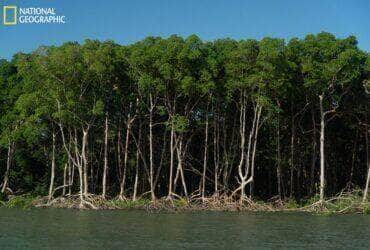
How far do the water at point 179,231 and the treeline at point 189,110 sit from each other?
588 centimetres

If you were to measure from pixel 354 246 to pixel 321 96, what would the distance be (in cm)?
1776

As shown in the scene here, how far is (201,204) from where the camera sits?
3684 centimetres

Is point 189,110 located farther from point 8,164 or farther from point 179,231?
point 179,231

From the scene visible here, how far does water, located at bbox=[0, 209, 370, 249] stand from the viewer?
19109 mm

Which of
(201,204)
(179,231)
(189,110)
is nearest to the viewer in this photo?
(179,231)

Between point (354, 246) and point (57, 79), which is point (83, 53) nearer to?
point (57, 79)

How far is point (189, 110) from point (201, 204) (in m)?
6.45

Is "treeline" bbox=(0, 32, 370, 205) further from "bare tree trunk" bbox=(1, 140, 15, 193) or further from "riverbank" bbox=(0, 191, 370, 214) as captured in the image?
"riverbank" bbox=(0, 191, 370, 214)

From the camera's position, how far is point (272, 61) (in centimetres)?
3475

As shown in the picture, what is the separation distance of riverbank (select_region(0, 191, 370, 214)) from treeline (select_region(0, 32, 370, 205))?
77cm

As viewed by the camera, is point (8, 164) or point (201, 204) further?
point (8, 164)

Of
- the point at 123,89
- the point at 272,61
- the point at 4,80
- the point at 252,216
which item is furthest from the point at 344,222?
the point at 4,80

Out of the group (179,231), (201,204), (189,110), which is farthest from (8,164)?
(179,231)

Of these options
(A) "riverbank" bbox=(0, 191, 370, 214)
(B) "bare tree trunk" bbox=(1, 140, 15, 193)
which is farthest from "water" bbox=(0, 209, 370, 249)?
(B) "bare tree trunk" bbox=(1, 140, 15, 193)
